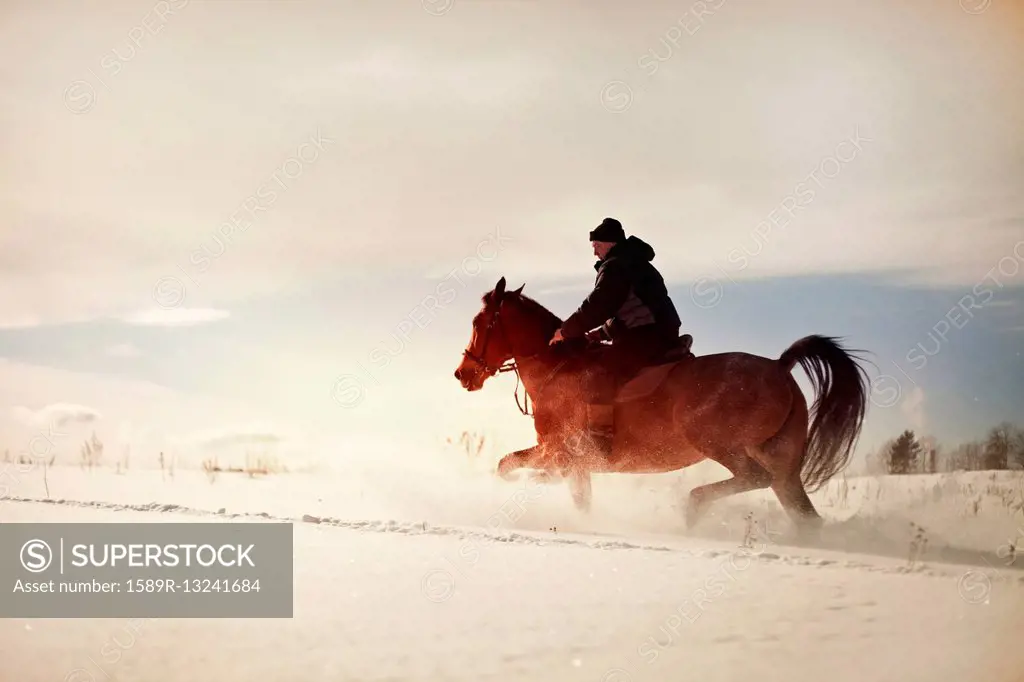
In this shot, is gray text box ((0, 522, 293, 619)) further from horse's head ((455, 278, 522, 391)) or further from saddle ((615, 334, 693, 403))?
saddle ((615, 334, 693, 403))

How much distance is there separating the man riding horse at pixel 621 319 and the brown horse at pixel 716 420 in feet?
0.26

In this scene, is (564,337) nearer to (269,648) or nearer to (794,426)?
(794,426)

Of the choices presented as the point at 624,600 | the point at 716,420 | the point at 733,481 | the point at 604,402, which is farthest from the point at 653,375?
the point at 624,600

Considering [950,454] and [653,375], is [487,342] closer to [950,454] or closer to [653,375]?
[653,375]

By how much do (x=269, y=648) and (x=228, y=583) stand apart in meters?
0.80

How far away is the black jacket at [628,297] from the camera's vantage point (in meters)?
6.10

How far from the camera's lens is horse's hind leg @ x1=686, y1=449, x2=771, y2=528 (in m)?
5.85

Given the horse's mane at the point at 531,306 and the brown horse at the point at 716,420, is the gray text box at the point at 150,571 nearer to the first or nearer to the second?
the brown horse at the point at 716,420

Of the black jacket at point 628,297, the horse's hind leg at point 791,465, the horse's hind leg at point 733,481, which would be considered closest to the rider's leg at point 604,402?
the black jacket at point 628,297

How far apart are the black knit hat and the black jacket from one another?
8 centimetres

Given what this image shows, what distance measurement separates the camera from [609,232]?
6203 mm

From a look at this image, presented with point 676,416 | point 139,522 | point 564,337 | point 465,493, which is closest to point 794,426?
point 676,416

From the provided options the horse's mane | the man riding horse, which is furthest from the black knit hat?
the horse's mane

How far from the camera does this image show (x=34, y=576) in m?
6.49
